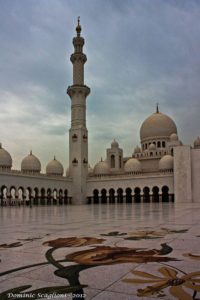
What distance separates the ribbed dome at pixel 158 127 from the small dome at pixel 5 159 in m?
18.0

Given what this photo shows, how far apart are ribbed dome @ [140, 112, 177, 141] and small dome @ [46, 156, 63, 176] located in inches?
457

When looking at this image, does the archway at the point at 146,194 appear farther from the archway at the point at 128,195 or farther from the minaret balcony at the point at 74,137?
the minaret balcony at the point at 74,137

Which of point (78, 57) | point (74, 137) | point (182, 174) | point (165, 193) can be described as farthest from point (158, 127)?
point (78, 57)

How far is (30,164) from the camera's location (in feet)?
113

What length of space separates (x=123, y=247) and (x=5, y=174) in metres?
26.3

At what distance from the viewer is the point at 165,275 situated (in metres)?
2.27

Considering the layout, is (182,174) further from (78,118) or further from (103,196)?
(78,118)

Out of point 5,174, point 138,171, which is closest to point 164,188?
point 138,171

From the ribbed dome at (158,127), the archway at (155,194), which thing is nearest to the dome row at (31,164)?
the archway at (155,194)

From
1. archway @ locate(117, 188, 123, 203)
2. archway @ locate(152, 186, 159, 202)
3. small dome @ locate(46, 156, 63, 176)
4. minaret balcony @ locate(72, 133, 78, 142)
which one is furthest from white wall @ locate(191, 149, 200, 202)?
small dome @ locate(46, 156, 63, 176)

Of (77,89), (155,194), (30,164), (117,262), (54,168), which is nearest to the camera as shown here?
(117,262)

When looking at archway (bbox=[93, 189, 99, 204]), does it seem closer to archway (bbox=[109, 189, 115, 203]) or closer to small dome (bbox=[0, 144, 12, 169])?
archway (bbox=[109, 189, 115, 203])

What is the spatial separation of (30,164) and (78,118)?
7.32m

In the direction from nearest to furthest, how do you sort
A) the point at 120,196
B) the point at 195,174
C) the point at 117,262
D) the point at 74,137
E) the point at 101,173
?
1. the point at 117,262
2. the point at 195,174
3. the point at 74,137
4. the point at 120,196
5. the point at 101,173
